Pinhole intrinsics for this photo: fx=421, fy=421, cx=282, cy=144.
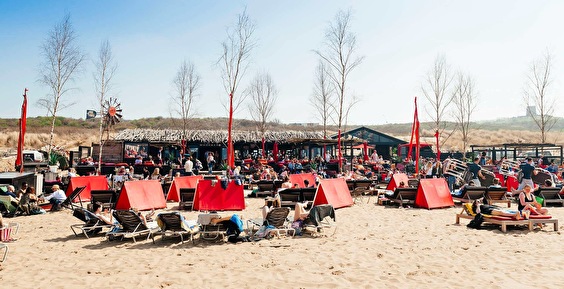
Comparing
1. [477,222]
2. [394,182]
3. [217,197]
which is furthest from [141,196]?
[394,182]

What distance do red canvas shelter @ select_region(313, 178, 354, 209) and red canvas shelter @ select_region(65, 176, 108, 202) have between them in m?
7.68

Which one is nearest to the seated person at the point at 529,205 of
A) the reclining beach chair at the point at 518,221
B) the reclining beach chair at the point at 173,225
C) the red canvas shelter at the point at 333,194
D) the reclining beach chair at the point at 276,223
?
the reclining beach chair at the point at 518,221

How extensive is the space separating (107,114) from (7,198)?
1875 centimetres

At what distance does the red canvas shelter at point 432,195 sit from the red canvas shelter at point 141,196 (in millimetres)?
7946

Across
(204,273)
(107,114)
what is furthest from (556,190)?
(107,114)

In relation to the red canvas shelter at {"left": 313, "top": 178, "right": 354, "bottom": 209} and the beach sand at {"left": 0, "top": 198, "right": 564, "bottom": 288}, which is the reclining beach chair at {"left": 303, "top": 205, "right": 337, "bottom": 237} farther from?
the red canvas shelter at {"left": 313, "top": 178, "right": 354, "bottom": 209}

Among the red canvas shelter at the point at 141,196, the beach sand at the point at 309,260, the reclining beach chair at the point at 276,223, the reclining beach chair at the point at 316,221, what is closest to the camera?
the beach sand at the point at 309,260

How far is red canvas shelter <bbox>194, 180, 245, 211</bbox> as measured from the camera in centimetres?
1235

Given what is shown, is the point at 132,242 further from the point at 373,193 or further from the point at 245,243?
the point at 373,193

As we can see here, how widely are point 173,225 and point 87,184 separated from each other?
7.73 m

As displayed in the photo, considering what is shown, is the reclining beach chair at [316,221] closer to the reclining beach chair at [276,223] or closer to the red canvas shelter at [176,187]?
the reclining beach chair at [276,223]

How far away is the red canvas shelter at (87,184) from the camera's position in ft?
46.4

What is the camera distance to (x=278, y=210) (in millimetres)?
8703

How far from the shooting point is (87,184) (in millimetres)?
14461
